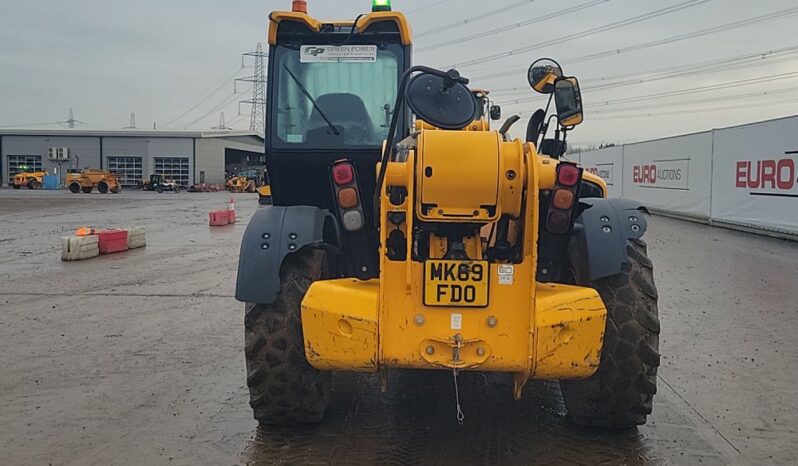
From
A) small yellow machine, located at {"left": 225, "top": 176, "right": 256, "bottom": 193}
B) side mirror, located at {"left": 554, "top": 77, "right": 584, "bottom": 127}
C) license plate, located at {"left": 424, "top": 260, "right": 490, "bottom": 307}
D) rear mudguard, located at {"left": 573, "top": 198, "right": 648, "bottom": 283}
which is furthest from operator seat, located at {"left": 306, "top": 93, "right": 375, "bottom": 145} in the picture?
small yellow machine, located at {"left": 225, "top": 176, "right": 256, "bottom": 193}

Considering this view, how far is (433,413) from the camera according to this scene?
16.5 feet

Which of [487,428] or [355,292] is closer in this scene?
[355,292]

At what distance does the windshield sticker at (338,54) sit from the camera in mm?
5562

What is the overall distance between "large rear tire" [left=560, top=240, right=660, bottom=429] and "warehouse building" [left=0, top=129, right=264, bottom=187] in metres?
66.8

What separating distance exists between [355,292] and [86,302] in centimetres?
665

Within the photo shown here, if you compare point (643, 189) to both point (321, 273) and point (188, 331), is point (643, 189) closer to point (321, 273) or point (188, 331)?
point (188, 331)

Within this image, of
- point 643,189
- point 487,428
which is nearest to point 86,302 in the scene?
point 487,428

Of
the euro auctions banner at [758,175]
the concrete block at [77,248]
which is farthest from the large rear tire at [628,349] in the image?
the euro auctions banner at [758,175]

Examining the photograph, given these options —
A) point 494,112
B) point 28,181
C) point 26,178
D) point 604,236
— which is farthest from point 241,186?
point 604,236

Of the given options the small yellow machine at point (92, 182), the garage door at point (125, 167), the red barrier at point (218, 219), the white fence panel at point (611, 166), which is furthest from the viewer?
the garage door at point (125, 167)

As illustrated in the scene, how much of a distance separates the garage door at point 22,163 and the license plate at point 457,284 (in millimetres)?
73943

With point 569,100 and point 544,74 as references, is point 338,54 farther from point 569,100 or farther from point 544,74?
point 569,100

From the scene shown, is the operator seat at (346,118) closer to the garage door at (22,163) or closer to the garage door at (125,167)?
the garage door at (125,167)

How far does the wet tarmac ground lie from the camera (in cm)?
439
